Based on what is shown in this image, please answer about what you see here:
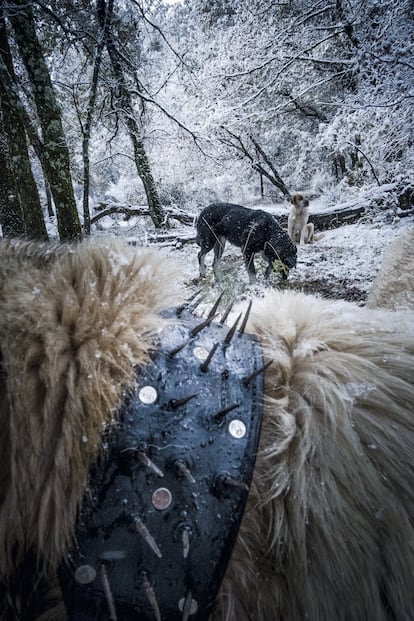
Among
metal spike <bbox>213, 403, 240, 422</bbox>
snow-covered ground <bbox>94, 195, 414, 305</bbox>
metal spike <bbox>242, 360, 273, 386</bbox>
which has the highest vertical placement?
metal spike <bbox>242, 360, 273, 386</bbox>

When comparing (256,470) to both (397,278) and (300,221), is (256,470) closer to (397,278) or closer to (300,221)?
(397,278)

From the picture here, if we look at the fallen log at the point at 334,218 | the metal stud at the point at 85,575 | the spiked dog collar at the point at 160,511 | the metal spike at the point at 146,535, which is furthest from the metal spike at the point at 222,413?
the fallen log at the point at 334,218

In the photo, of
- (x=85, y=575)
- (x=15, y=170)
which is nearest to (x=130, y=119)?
(x=15, y=170)

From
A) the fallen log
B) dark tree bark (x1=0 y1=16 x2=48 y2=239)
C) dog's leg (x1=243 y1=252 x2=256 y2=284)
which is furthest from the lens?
the fallen log

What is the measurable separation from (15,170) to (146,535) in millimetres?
6342

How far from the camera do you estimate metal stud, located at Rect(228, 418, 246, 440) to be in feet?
2.21

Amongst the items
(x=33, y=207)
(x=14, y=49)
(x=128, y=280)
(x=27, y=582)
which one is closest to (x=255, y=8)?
(x=14, y=49)

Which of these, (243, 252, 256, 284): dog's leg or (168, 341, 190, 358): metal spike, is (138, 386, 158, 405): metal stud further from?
(243, 252, 256, 284): dog's leg

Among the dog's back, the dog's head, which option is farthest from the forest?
the dog's head

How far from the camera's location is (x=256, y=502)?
0.67 metres

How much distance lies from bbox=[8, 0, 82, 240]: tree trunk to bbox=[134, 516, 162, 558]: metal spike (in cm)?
453

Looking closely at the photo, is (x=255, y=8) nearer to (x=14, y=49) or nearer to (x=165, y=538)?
(x=14, y=49)

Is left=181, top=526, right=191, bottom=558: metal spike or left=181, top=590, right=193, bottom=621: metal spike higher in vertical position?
left=181, top=526, right=191, bottom=558: metal spike

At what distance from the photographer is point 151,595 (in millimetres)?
573
